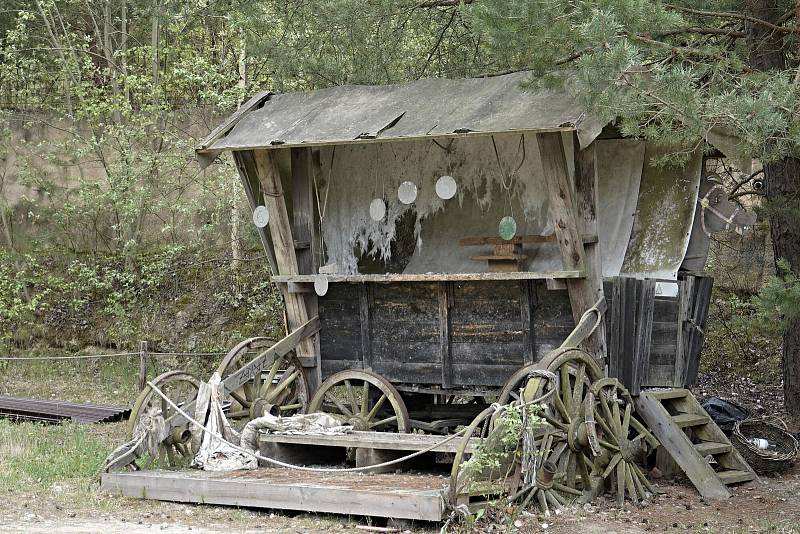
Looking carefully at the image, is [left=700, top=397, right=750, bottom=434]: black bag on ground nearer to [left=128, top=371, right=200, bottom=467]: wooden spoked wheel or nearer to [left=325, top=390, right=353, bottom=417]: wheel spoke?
[left=325, top=390, right=353, bottom=417]: wheel spoke

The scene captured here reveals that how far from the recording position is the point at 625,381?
28.2ft

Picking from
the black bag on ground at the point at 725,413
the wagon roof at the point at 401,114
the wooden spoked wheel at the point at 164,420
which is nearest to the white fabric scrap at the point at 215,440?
the wooden spoked wheel at the point at 164,420

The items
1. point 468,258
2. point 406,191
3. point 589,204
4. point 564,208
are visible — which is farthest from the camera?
point 468,258

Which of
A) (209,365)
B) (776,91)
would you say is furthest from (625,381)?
(209,365)

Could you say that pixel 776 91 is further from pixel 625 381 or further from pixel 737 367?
pixel 737 367

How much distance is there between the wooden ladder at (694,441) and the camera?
819 cm

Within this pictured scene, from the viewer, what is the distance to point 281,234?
9250mm

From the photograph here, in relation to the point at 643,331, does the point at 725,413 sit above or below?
below

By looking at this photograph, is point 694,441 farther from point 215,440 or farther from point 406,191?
point 215,440

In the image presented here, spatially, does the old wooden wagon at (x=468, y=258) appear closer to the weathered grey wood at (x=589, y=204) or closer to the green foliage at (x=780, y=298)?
the weathered grey wood at (x=589, y=204)

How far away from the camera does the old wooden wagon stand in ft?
26.3

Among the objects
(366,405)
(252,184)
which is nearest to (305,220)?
(252,184)

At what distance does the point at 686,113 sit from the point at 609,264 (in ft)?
7.88

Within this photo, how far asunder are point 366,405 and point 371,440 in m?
1.15
